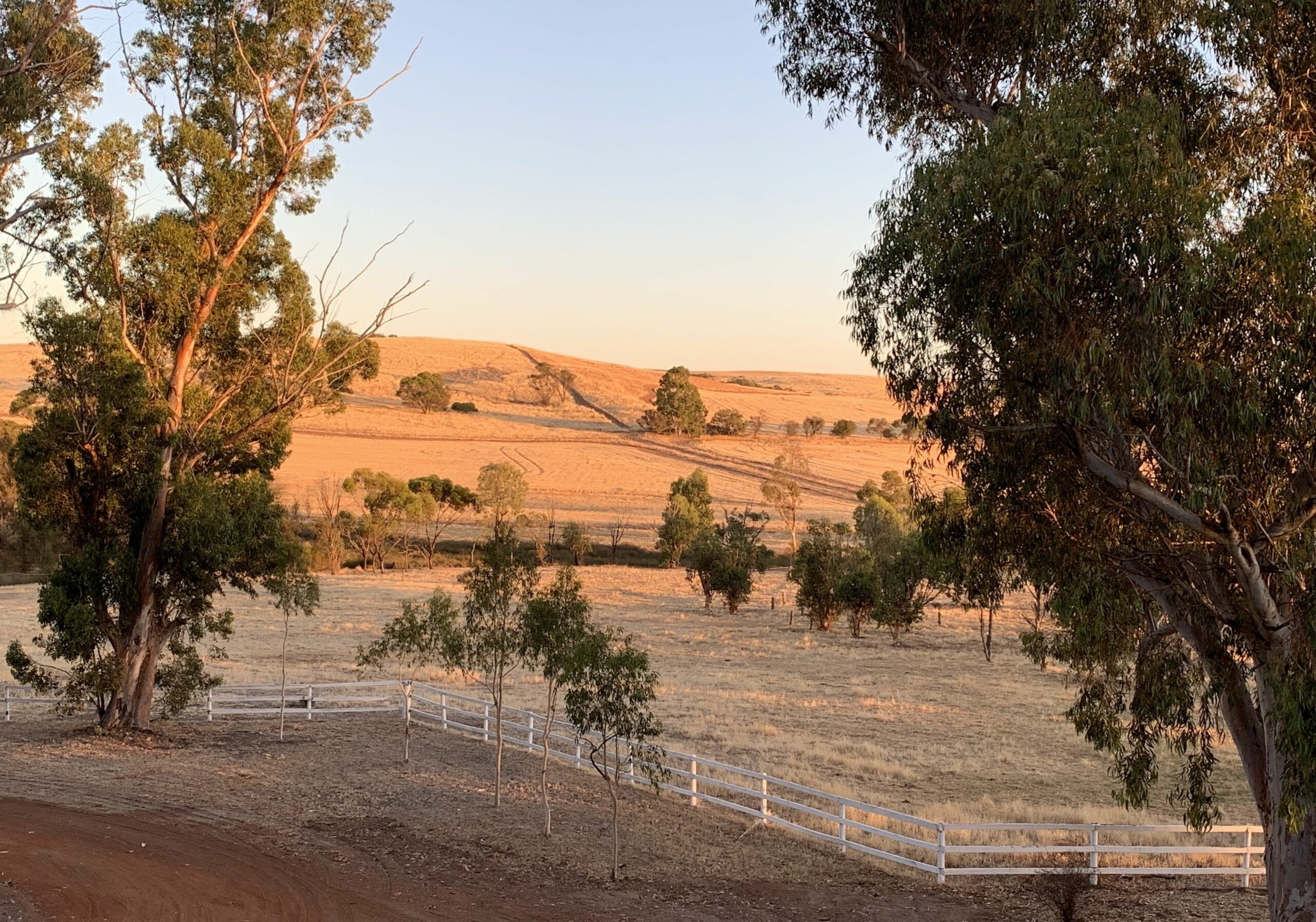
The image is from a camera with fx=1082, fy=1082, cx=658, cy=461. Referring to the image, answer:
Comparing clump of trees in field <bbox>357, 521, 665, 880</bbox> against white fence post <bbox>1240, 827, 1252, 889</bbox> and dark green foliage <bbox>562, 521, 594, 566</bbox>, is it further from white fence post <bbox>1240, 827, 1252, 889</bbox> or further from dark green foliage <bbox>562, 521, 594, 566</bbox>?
dark green foliage <bbox>562, 521, 594, 566</bbox>

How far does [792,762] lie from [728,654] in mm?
20289

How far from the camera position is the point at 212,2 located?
26.2m

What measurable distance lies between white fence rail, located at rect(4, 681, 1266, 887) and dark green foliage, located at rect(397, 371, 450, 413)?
381 feet

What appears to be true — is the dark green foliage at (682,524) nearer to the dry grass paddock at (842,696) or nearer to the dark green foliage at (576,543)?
the dark green foliage at (576,543)

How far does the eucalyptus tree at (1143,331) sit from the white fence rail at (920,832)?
2659 mm

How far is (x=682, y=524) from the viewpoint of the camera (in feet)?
249

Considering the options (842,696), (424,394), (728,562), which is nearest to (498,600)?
(842,696)

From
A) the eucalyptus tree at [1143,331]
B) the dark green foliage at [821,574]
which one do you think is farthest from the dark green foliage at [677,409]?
the eucalyptus tree at [1143,331]

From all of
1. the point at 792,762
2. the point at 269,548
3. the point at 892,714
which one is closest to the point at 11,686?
the point at 269,548

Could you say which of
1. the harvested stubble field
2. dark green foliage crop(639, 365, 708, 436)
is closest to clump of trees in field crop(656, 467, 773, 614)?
the harvested stubble field

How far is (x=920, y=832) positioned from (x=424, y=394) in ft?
423

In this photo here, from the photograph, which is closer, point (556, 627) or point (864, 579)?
point (556, 627)

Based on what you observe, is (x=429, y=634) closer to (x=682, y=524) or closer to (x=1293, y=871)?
(x=1293, y=871)

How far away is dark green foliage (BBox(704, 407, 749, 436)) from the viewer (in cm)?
14312
